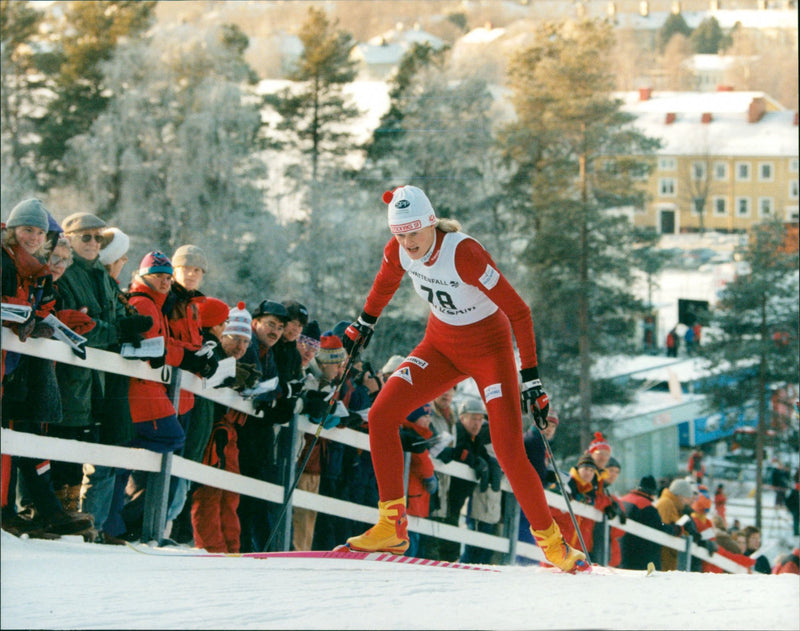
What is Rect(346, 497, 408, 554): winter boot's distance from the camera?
4004 mm

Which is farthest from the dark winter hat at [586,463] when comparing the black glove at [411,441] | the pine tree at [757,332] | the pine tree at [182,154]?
the pine tree at [757,332]

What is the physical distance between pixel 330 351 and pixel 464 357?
1.45m

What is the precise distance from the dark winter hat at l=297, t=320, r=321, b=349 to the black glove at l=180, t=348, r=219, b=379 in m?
0.92

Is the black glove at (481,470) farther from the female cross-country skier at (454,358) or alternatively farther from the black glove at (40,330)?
the black glove at (40,330)

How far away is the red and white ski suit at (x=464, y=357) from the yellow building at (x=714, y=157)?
54.6ft

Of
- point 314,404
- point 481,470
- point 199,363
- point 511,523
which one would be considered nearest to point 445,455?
point 481,470

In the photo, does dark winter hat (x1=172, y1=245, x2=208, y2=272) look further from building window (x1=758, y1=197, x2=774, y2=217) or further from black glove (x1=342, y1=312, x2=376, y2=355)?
building window (x1=758, y1=197, x2=774, y2=217)

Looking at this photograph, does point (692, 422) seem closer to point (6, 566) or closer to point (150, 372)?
point (150, 372)

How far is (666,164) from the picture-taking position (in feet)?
69.1

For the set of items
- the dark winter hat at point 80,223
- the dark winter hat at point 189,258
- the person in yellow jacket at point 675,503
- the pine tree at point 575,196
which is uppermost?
the pine tree at point 575,196

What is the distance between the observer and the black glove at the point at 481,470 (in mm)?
6094

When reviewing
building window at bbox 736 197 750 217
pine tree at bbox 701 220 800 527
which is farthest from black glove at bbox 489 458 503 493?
building window at bbox 736 197 750 217

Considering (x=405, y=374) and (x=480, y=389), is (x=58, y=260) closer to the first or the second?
(x=405, y=374)

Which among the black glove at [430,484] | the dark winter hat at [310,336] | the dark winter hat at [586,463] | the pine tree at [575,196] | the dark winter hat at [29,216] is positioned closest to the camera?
the dark winter hat at [29,216]
